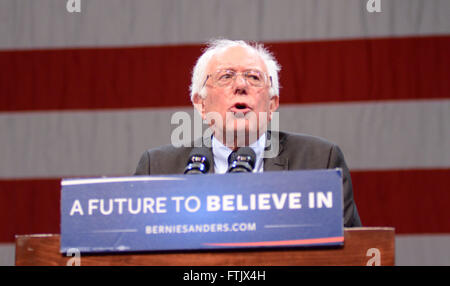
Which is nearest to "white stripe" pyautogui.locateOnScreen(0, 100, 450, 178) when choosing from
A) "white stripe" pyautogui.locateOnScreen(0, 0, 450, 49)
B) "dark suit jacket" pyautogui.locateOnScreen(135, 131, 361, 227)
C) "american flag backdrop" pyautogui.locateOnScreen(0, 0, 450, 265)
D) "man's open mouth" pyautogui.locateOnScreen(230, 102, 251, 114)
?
"american flag backdrop" pyautogui.locateOnScreen(0, 0, 450, 265)

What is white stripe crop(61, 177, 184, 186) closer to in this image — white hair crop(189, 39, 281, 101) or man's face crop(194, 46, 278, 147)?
man's face crop(194, 46, 278, 147)

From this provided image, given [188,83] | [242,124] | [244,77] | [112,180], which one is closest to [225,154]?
[242,124]

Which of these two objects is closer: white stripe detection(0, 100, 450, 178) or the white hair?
the white hair

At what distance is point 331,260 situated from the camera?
1.03 m

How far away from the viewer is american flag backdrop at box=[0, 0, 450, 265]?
2.35 metres

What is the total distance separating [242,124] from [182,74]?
0.78m

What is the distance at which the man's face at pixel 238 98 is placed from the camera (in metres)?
1.80

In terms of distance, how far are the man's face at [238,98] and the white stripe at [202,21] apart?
0.61 meters

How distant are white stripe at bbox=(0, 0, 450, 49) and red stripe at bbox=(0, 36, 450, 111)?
42 mm

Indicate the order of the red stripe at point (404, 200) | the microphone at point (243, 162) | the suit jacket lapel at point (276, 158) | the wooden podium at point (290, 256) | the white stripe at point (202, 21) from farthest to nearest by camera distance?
the white stripe at point (202, 21) → the red stripe at point (404, 200) → the suit jacket lapel at point (276, 158) → the microphone at point (243, 162) → the wooden podium at point (290, 256)

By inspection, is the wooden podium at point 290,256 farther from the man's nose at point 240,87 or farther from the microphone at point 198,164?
the man's nose at point 240,87

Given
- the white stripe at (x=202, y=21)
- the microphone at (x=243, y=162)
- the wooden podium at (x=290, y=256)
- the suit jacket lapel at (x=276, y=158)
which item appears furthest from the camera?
the white stripe at (x=202, y=21)

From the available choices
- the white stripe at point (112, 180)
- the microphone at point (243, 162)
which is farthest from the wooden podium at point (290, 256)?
the microphone at point (243, 162)
